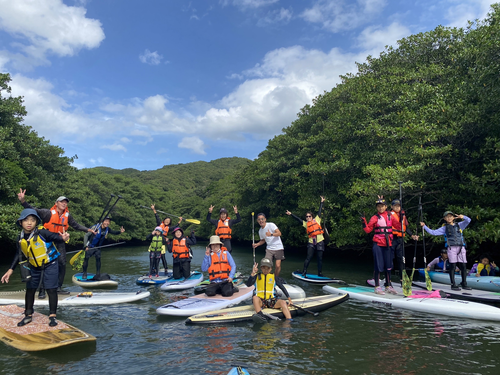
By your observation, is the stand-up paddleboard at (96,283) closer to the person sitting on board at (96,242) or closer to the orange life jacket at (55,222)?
the person sitting on board at (96,242)

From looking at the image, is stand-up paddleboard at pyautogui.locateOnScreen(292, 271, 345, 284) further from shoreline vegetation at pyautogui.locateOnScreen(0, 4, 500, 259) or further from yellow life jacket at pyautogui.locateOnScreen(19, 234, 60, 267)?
yellow life jacket at pyautogui.locateOnScreen(19, 234, 60, 267)

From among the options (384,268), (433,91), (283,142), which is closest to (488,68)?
(433,91)

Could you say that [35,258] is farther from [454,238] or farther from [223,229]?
[454,238]

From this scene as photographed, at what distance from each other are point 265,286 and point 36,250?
13.8 feet

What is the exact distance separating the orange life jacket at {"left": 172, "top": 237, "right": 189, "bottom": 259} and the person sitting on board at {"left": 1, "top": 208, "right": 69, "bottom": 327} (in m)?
4.88

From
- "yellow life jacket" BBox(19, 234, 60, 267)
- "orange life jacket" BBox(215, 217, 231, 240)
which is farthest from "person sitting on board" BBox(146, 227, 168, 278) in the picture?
"yellow life jacket" BBox(19, 234, 60, 267)

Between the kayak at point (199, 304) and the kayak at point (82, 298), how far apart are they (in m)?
1.67

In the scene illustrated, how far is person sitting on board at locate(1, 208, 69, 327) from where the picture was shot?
5.15 meters

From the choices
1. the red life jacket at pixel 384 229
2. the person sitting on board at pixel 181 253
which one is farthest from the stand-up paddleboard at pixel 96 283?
the red life jacket at pixel 384 229

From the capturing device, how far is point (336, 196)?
57.4ft

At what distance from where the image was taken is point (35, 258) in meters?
5.21

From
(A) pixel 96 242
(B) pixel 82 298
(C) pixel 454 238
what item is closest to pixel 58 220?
(B) pixel 82 298

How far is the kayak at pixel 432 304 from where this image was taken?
6.47 meters

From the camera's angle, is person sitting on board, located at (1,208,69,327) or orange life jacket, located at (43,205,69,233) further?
orange life jacket, located at (43,205,69,233)
